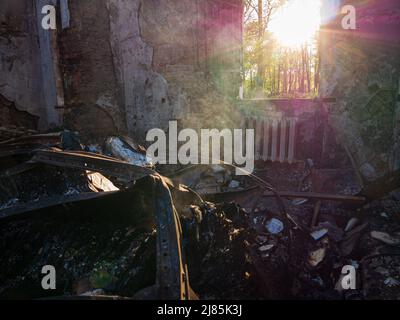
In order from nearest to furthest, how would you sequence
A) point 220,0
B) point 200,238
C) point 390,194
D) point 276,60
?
point 200,238, point 390,194, point 220,0, point 276,60

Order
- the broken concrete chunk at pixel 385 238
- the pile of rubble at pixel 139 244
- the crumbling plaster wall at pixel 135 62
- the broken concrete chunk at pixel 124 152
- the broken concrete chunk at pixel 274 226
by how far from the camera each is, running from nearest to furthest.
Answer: the pile of rubble at pixel 139 244, the broken concrete chunk at pixel 385 238, the broken concrete chunk at pixel 274 226, the broken concrete chunk at pixel 124 152, the crumbling plaster wall at pixel 135 62

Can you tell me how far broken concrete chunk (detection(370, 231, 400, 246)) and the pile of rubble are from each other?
1.7 inches

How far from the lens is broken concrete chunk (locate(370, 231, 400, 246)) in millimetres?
2916

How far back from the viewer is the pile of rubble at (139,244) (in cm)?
149

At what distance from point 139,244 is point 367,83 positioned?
156 inches

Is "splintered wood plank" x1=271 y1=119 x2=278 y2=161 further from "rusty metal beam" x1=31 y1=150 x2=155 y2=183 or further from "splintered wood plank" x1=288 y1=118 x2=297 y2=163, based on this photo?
"rusty metal beam" x1=31 y1=150 x2=155 y2=183

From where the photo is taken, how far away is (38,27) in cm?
493

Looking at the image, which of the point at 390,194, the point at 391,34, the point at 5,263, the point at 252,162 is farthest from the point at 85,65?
the point at 390,194

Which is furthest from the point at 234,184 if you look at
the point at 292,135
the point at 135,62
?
the point at 135,62

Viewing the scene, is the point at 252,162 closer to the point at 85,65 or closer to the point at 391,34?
the point at 391,34

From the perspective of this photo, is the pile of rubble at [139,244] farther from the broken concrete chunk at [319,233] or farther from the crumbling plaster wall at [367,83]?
the crumbling plaster wall at [367,83]

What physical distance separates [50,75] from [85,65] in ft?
2.00

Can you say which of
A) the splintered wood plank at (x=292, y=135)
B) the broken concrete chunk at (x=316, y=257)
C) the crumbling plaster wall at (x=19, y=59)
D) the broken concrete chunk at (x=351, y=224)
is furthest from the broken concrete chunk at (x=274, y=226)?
the crumbling plaster wall at (x=19, y=59)

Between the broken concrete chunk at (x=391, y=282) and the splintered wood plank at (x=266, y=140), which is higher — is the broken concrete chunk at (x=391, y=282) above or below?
below
